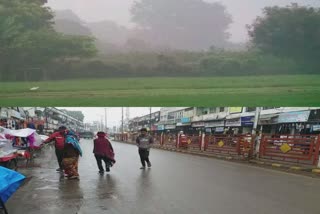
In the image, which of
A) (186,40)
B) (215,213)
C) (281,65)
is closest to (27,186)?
(215,213)

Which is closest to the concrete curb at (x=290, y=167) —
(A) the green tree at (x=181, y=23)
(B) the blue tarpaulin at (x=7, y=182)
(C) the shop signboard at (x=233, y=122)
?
(A) the green tree at (x=181, y=23)

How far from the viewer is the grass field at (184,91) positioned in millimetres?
12938

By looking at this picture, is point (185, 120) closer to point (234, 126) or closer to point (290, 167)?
point (234, 126)

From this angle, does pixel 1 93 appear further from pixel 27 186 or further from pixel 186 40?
pixel 186 40

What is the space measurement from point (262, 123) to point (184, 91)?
2036cm

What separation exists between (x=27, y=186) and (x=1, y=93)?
5.56 meters

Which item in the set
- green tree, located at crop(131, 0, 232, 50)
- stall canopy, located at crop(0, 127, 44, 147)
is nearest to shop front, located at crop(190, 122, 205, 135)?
stall canopy, located at crop(0, 127, 44, 147)

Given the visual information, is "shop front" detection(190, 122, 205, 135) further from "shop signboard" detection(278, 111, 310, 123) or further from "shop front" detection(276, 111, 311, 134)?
"shop signboard" detection(278, 111, 310, 123)

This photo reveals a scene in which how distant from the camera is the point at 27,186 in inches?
347

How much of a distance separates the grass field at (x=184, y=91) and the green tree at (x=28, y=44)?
2.14 feet

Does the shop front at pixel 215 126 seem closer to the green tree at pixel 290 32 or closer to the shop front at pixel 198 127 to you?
the shop front at pixel 198 127

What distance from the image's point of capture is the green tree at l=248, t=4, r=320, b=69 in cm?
1321

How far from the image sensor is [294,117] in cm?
2648

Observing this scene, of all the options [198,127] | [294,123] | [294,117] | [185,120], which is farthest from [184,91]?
[185,120]
